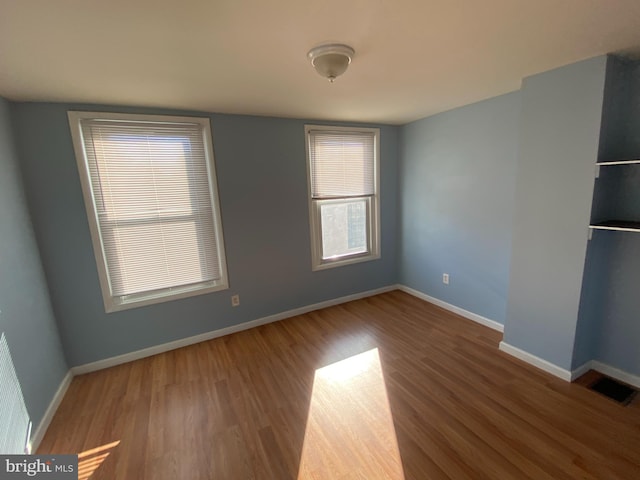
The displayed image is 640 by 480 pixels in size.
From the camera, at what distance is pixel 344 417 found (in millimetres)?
1815

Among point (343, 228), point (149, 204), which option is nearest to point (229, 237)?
point (149, 204)

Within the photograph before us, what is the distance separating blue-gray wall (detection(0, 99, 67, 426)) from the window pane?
8.49 ft

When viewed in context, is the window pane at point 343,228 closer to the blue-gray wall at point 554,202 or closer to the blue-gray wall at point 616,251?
the blue-gray wall at point 554,202

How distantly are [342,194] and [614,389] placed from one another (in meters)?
2.88

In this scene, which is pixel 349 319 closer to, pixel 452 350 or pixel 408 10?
pixel 452 350

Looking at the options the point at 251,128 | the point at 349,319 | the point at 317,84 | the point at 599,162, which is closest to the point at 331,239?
the point at 349,319

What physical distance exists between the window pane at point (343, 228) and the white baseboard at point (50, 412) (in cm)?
262

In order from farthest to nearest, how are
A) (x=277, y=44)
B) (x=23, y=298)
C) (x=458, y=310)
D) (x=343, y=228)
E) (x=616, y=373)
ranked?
(x=343, y=228)
(x=458, y=310)
(x=616, y=373)
(x=23, y=298)
(x=277, y=44)

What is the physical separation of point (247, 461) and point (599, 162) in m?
2.84

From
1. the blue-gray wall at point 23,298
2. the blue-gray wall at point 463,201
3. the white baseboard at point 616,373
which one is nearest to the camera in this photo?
the blue-gray wall at point 23,298

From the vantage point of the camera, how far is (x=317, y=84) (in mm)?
2018

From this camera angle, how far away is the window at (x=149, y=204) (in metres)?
2.30

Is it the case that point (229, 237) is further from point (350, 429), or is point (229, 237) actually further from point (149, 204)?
point (350, 429)

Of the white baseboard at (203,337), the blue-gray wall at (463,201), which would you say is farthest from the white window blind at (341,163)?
the white baseboard at (203,337)
